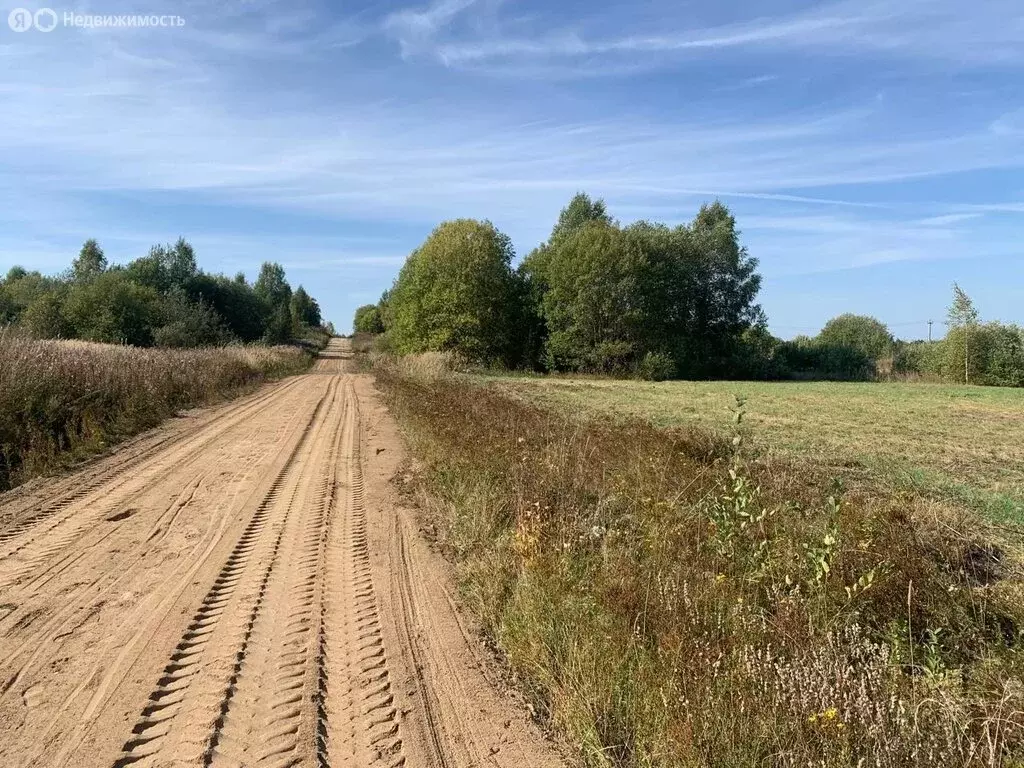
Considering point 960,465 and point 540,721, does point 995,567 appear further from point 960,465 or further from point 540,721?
point 960,465

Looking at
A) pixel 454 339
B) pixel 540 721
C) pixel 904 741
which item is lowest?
pixel 540 721

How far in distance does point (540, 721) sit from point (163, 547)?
14.1 feet

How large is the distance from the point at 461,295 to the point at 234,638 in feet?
137

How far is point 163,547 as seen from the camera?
6211 mm

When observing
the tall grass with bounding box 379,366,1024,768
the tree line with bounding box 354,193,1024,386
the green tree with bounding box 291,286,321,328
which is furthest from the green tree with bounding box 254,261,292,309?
the tall grass with bounding box 379,366,1024,768

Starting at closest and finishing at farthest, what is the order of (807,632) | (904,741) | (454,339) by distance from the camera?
(904,741)
(807,632)
(454,339)

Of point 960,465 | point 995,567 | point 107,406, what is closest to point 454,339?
point 107,406

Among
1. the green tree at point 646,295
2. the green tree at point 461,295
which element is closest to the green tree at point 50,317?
the green tree at point 461,295

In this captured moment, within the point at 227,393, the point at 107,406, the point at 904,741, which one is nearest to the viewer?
the point at 904,741

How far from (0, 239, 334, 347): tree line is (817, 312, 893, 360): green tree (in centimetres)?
5241

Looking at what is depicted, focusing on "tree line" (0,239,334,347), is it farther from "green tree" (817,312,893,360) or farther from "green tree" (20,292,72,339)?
"green tree" (817,312,893,360)

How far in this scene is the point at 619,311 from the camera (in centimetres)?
4638

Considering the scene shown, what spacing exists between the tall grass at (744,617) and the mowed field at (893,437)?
5.51 ft

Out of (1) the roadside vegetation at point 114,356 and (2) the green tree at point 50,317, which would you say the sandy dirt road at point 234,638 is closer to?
(1) the roadside vegetation at point 114,356
